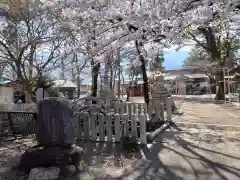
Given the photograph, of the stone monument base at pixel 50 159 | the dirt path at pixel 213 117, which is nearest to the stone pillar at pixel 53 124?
the stone monument base at pixel 50 159

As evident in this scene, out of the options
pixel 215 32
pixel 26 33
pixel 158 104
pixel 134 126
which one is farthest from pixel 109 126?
pixel 215 32

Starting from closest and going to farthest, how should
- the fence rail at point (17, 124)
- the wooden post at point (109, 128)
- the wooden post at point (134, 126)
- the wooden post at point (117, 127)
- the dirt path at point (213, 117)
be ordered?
the wooden post at point (134, 126)
the wooden post at point (117, 127)
the wooden post at point (109, 128)
the fence rail at point (17, 124)
the dirt path at point (213, 117)

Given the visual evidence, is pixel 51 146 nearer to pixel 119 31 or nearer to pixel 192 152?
pixel 192 152

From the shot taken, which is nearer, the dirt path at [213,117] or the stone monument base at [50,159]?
the stone monument base at [50,159]

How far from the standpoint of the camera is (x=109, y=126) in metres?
7.25

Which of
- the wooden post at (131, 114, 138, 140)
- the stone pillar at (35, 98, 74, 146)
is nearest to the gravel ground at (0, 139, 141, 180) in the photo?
the wooden post at (131, 114, 138, 140)

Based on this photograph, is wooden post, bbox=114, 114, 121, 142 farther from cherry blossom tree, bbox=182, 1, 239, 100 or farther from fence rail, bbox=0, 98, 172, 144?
cherry blossom tree, bbox=182, 1, 239, 100

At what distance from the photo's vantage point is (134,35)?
7.96 meters

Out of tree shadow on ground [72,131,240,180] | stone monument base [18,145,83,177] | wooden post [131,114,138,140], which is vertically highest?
wooden post [131,114,138,140]

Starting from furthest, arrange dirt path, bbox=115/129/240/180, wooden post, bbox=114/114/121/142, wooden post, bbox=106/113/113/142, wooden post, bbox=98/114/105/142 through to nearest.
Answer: wooden post, bbox=98/114/105/142 → wooden post, bbox=106/113/113/142 → wooden post, bbox=114/114/121/142 → dirt path, bbox=115/129/240/180

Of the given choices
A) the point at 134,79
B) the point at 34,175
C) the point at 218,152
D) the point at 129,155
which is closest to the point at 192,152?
the point at 218,152

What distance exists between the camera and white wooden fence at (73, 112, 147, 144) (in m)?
6.97

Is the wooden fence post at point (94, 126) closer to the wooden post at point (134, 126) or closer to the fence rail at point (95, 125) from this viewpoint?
the fence rail at point (95, 125)

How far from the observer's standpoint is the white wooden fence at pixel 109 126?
22.9 ft
